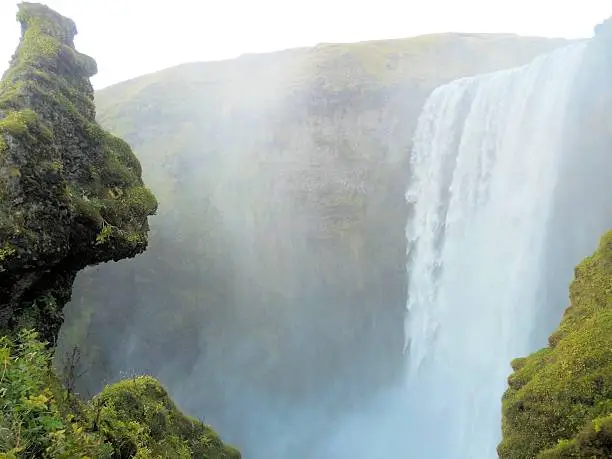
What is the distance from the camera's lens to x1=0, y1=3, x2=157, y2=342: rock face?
28.5 ft

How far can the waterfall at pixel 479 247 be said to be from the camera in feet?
98.7

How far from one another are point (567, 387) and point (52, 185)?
394 inches

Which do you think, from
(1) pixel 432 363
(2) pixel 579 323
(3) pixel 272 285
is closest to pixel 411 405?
(1) pixel 432 363

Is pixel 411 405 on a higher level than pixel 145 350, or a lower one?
lower

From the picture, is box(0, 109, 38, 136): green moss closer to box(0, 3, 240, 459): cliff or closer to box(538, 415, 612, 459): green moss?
box(0, 3, 240, 459): cliff

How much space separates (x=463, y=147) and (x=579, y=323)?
30542 millimetres

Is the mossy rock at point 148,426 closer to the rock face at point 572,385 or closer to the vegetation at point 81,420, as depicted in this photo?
the vegetation at point 81,420

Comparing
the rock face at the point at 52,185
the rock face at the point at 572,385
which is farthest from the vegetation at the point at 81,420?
the rock face at the point at 572,385

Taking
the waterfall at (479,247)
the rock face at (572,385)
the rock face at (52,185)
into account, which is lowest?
the rock face at (572,385)

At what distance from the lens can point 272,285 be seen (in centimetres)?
4556

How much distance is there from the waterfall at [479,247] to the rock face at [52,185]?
24.2 meters

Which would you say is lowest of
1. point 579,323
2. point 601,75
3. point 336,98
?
point 579,323

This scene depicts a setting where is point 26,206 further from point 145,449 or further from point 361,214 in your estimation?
point 361,214

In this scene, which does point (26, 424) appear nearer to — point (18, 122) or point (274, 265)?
point (18, 122)
